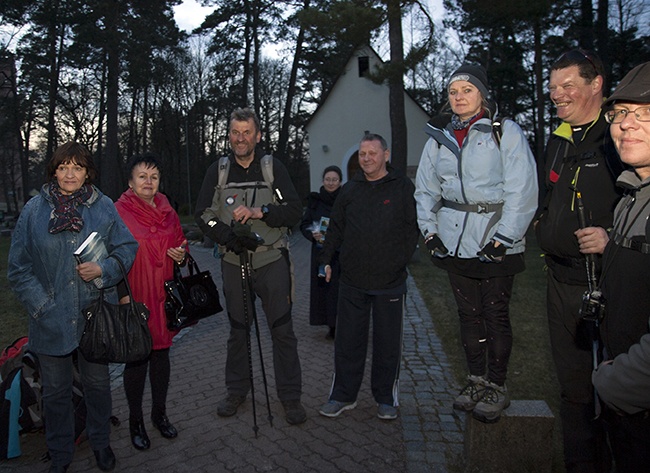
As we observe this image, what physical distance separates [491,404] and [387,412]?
1.18 meters

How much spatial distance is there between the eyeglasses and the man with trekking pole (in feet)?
8.43

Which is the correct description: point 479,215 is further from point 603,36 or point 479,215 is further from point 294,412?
point 603,36

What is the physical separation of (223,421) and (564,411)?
252 cm

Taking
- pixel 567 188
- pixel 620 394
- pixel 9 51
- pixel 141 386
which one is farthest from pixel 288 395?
pixel 9 51

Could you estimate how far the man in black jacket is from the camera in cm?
450

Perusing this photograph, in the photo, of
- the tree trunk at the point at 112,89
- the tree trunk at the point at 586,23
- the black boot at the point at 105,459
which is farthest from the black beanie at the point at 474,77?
the tree trunk at the point at 112,89

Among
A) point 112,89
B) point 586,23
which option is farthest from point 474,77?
point 112,89

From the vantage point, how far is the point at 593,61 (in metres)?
3.27

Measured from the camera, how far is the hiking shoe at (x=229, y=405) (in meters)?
4.58

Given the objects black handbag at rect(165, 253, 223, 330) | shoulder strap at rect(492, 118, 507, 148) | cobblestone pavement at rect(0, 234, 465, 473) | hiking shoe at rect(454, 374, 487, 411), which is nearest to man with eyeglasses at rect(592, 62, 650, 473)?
shoulder strap at rect(492, 118, 507, 148)

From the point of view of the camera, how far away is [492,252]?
11.2ft

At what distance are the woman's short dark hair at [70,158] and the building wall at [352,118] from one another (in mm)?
24152

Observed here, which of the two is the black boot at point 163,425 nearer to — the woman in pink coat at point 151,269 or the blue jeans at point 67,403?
the woman in pink coat at point 151,269

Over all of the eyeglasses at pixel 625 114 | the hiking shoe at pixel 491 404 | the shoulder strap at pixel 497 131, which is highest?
the shoulder strap at pixel 497 131
